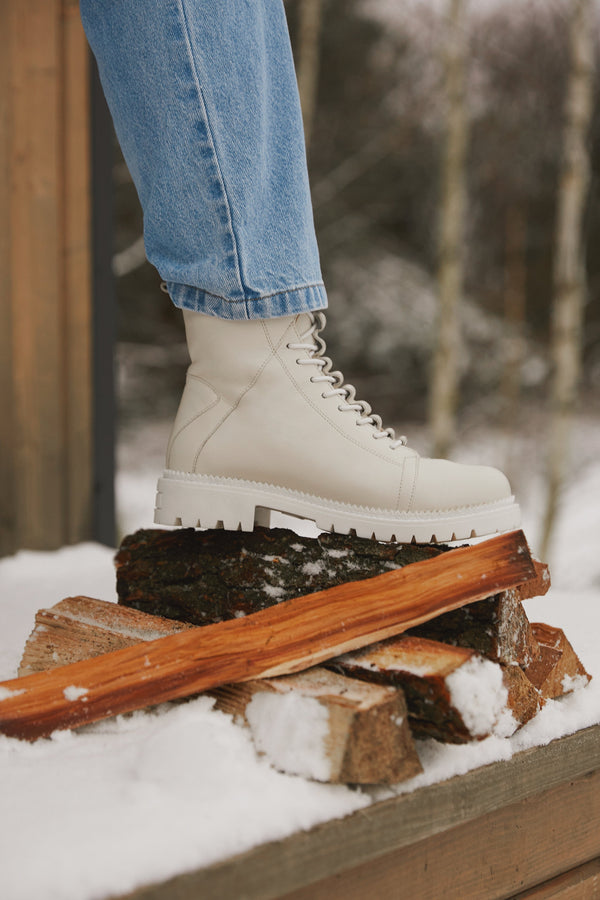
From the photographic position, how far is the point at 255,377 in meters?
1.06

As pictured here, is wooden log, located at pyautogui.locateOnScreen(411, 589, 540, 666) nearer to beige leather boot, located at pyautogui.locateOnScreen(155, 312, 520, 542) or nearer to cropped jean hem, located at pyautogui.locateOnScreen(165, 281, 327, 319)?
beige leather boot, located at pyautogui.locateOnScreen(155, 312, 520, 542)

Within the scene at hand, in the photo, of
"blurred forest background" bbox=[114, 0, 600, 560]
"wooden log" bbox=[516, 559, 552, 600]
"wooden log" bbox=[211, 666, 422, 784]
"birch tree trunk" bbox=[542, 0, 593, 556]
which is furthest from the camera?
"blurred forest background" bbox=[114, 0, 600, 560]

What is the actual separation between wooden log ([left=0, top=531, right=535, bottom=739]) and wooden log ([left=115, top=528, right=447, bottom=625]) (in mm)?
123

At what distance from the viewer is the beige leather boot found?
106 cm

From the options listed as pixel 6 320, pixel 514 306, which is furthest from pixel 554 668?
pixel 514 306

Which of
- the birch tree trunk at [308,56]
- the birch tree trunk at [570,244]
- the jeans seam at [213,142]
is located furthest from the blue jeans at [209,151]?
the birch tree trunk at [308,56]

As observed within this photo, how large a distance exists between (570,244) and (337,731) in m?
5.11

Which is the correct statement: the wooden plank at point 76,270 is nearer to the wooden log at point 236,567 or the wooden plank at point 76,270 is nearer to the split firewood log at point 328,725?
the wooden log at point 236,567

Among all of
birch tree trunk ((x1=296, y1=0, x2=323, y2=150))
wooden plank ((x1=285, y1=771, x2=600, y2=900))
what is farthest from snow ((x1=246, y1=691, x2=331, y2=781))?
birch tree trunk ((x1=296, y1=0, x2=323, y2=150))

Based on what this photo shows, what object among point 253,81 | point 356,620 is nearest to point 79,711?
point 356,620

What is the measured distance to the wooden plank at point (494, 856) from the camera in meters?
0.77

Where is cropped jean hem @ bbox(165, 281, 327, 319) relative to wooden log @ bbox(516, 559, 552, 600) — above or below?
above

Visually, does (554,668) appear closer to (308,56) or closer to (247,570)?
(247,570)

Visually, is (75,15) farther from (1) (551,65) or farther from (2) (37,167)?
(1) (551,65)
